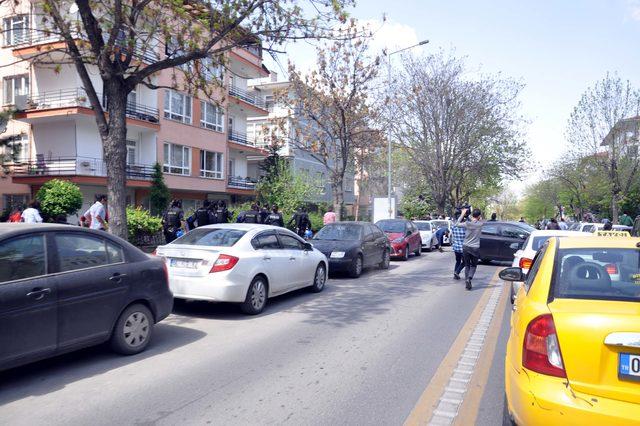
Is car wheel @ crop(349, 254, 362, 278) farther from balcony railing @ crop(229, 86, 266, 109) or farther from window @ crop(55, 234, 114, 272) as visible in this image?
balcony railing @ crop(229, 86, 266, 109)

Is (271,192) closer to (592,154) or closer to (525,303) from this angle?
(592,154)

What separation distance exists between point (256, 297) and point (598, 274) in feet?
18.1

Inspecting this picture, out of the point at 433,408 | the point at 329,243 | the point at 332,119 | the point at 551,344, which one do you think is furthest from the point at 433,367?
the point at 332,119

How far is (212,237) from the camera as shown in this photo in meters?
8.43

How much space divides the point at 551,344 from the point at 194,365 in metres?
3.79

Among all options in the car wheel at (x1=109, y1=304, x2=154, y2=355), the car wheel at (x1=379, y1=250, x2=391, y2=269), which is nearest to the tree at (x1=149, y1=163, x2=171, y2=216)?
the car wheel at (x1=379, y1=250, x2=391, y2=269)

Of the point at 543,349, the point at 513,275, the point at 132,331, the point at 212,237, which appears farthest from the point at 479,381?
the point at 212,237

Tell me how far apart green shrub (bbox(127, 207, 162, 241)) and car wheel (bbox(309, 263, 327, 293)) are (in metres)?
8.88

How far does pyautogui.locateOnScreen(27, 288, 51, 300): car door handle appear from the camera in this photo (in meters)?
4.66

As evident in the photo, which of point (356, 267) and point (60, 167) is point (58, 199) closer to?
point (60, 167)

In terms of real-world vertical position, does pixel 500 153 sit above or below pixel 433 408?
above

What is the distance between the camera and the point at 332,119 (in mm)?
22422

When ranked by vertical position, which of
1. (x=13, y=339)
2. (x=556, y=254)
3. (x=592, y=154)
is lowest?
(x=13, y=339)

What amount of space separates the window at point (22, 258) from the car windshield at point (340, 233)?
9114mm
